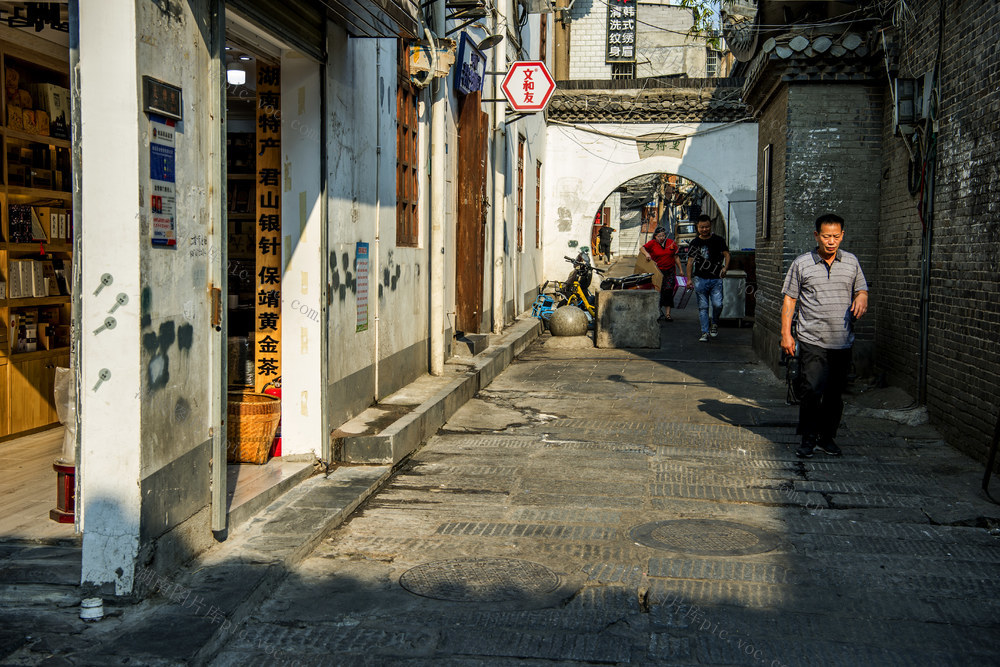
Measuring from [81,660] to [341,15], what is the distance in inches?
174

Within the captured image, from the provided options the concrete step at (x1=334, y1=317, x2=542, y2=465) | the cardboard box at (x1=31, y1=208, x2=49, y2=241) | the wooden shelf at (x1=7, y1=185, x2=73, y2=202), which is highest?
the wooden shelf at (x1=7, y1=185, x2=73, y2=202)

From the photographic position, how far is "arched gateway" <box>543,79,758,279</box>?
21656mm

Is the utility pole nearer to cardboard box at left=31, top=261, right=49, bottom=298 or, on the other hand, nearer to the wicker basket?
cardboard box at left=31, top=261, right=49, bottom=298

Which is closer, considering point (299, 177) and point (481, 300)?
point (299, 177)

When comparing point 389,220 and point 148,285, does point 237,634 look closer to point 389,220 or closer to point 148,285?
point 148,285

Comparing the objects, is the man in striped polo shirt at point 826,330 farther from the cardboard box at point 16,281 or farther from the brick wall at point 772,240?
the cardboard box at point 16,281

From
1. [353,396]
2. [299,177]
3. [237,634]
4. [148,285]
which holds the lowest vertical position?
[237,634]

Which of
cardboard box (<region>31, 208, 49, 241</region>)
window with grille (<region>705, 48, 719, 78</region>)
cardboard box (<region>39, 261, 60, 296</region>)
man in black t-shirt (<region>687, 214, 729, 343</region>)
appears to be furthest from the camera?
window with grille (<region>705, 48, 719, 78</region>)

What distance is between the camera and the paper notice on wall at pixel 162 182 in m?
4.15

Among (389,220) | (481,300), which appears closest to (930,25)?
(389,220)

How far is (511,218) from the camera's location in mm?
16531

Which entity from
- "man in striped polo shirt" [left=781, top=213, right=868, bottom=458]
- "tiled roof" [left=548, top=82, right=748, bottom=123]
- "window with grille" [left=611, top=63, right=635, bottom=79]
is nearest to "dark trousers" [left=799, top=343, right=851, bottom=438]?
"man in striped polo shirt" [left=781, top=213, right=868, bottom=458]

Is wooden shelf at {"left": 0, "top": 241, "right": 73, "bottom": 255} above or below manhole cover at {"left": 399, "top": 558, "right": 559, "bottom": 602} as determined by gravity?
above

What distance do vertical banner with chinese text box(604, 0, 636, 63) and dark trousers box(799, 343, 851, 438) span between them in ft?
63.6
